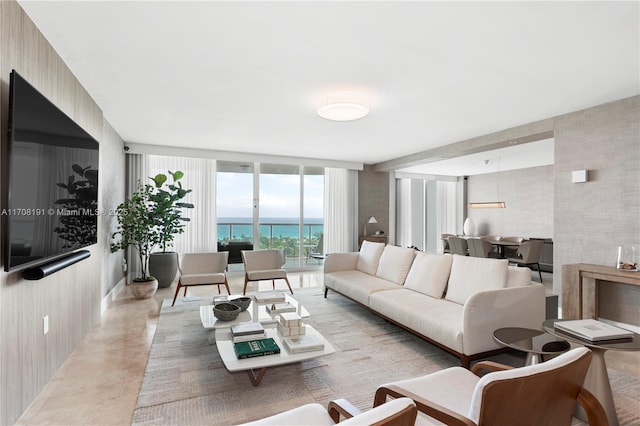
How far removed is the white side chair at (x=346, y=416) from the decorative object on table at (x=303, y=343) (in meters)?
0.89

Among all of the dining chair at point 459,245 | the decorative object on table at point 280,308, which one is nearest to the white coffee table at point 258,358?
the decorative object on table at point 280,308

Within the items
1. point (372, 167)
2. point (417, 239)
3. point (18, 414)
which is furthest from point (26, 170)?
point (417, 239)

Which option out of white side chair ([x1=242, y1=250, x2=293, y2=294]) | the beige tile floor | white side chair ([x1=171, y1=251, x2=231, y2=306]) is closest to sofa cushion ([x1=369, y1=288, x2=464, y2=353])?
the beige tile floor

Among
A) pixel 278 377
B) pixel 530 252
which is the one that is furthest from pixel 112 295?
pixel 530 252

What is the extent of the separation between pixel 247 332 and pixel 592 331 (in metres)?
2.33

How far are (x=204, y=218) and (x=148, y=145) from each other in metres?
1.68

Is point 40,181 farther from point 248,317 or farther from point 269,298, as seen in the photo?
point 269,298

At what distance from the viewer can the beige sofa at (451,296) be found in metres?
2.62

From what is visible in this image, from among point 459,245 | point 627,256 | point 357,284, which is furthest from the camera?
point 459,245

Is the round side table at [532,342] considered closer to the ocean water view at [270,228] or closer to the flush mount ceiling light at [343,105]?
the flush mount ceiling light at [343,105]

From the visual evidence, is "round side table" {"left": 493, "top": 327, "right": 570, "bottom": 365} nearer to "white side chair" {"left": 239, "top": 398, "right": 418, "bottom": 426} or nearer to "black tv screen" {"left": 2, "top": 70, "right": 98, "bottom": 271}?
"white side chair" {"left": 239, "top": 398, "right": 418, "bottom": 426}

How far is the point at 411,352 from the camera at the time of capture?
309cm

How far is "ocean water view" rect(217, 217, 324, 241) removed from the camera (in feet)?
23.7

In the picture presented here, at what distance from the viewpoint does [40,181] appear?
2.18 m
